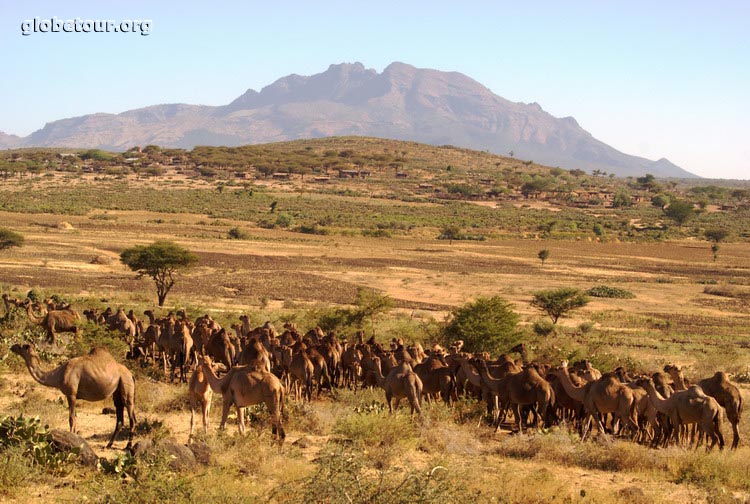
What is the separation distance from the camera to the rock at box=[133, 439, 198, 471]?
9.48 m

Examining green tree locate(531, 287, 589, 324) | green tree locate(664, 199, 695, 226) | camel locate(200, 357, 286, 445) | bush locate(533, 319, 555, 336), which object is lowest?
bush locate(533, 319, 555, 336)

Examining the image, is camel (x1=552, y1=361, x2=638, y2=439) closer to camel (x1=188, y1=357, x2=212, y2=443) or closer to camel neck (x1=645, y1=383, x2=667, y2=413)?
camel neck (x1=645, y1=383, x2=667, y2=413)

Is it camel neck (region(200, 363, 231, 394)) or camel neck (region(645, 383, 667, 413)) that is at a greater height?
camel neck (region(200, 363, 231, 394))

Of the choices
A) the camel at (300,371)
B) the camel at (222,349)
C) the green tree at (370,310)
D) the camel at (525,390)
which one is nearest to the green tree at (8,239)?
the green tree at (370,310)

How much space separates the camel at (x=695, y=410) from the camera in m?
12.0

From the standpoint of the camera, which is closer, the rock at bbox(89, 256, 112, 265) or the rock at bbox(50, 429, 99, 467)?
the rock at bbox(50, 429, 99, 467)

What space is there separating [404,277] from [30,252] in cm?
2518

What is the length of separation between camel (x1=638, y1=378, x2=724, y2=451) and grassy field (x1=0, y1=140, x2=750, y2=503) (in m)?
0.55

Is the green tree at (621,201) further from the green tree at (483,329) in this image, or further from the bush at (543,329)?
the green tree at (483,329)

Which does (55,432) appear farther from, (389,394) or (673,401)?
(673,401)

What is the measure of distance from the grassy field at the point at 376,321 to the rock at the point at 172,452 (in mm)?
233

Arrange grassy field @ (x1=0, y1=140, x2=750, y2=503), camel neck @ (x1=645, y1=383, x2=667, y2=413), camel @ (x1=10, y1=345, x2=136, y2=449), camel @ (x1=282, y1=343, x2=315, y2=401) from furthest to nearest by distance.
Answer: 1. camel @ (x1=282, y1=343, x2=315, y2=401)
2. camel neck @ (x1=645, y1=383, x2=667, y2=413)
3. camel @ (x1=10, y1=345, x2=136, y2=449)
4. grassy field @ (x1=0, y1=140, x2=750, y2=503)

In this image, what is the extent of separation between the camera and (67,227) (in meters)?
69.1

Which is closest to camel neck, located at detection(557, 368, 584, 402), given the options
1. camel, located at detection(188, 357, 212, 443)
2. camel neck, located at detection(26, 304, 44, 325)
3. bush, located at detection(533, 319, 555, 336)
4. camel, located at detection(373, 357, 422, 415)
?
camel, located at detection(373, 357, 422, 415)
